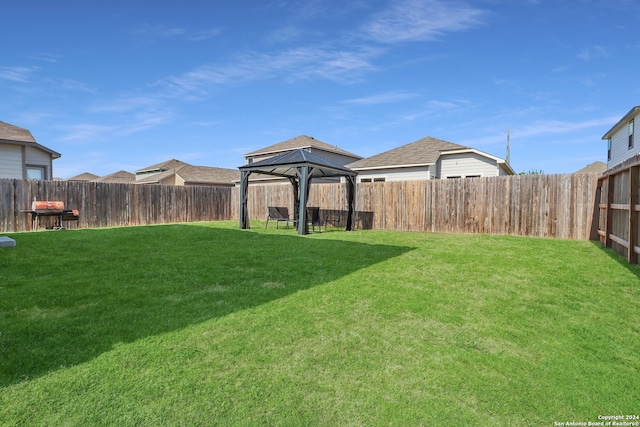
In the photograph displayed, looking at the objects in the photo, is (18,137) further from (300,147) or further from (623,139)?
(623,139)

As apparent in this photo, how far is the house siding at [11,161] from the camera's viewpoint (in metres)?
14.1

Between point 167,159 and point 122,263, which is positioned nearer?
point 122,263

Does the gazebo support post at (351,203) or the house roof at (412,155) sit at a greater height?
the house roof at (412,155)

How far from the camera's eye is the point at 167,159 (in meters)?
38.8

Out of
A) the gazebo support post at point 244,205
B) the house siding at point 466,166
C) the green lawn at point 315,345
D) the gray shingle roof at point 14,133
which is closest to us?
the green lawn at point 315,345

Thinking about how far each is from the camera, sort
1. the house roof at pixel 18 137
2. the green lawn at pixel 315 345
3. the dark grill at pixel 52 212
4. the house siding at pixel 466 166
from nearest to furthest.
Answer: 1. the green lawn at pixel 315 345
2. the dark grill at pixel 52 212
3. the house roof at pixel 18 137
4. the house siding at pixel 466 166

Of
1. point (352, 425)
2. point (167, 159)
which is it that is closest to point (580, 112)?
point (352, 425)

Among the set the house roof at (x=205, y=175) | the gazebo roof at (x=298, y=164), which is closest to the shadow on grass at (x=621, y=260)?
the gazebo roof at (x=298, y=164)

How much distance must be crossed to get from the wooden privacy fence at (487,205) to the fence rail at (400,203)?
0.07ft

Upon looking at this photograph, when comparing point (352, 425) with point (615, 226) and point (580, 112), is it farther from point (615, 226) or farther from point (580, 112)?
point (580, 112)

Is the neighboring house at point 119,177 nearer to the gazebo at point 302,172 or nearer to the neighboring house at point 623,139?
the gazebo at point 302,172

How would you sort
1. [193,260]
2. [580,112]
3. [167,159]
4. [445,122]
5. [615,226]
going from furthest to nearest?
[167,159] < [445,122] < [580,112] < [615,226] < [193,260]

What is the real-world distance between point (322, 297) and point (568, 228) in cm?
900

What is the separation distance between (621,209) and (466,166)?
11.9 m
